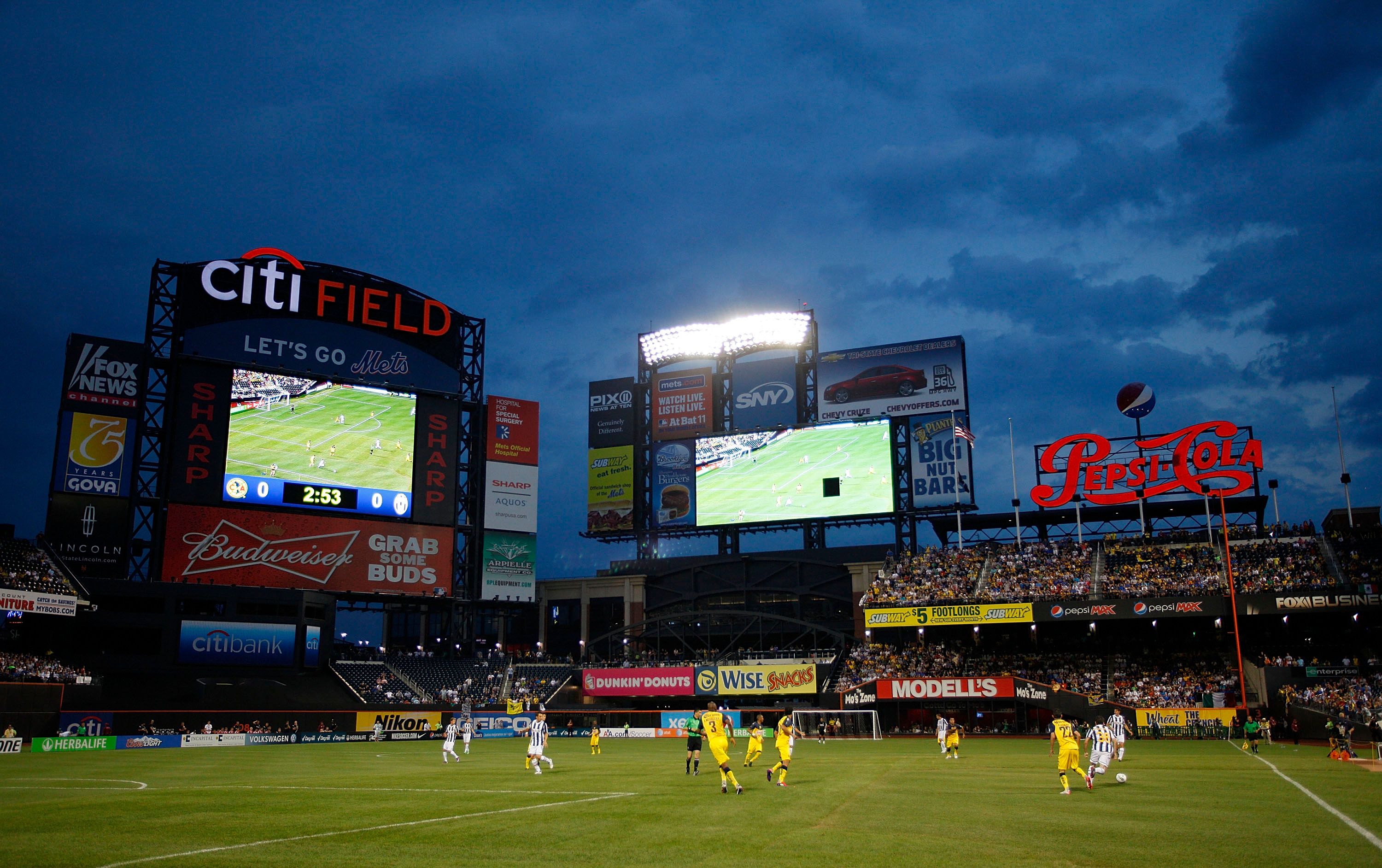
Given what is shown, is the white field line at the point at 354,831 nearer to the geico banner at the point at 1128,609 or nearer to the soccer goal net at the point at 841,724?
the soccer goal net at the point at 841,724

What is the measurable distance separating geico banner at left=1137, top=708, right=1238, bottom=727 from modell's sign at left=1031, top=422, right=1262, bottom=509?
54.2 feet

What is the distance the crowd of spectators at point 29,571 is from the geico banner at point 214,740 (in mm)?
11730

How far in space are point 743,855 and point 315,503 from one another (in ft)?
202

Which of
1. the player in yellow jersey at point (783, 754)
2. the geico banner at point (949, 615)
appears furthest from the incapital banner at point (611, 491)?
the player in yellow jersey at point (783, 754)

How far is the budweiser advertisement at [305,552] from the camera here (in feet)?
217

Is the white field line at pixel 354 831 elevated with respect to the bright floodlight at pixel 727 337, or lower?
lower

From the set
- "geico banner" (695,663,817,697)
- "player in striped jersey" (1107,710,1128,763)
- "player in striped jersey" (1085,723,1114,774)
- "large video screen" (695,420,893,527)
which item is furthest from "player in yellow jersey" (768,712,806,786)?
"large video screen" (695,420,893,527)

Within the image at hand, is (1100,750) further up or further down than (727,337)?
further down

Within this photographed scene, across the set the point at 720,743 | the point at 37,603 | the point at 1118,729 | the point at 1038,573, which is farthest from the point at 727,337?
the point at 720,743

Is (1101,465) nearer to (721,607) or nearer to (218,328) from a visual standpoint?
(721,607)

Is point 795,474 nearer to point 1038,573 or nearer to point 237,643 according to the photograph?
point 1038,573

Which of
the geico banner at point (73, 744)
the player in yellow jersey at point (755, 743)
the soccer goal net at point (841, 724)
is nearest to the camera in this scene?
the player in yellow jersey at point (755, 743)

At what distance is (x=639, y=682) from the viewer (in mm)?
71875

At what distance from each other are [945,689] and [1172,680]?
12.1 meters
